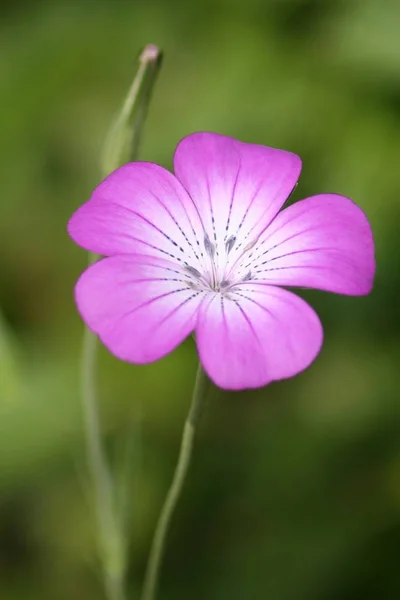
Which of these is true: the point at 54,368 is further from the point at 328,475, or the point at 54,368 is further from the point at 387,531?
the point at 387,531

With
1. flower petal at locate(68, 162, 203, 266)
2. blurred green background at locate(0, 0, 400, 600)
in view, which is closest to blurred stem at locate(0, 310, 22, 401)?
blurred green background at locate(0, 0, 400, 600)

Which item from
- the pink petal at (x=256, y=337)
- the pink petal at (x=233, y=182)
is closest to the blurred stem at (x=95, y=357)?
the pink petal at (x=233, y=182)

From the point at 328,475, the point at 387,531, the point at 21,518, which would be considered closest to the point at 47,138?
the point at 21,518

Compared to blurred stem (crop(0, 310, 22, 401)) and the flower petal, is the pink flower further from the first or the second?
blurred stem (crop(0, 310, 22, 401))

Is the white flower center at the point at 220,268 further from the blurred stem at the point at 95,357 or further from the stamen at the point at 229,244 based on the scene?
the blurred stem at the point at 95,357

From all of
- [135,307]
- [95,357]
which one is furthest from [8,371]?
[135,307]

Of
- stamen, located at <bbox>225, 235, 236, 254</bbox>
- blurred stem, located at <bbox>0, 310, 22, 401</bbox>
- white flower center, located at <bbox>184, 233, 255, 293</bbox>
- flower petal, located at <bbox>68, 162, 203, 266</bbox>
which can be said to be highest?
flower petal, located at <bbox>68, 162, 203, 266</bbox>
